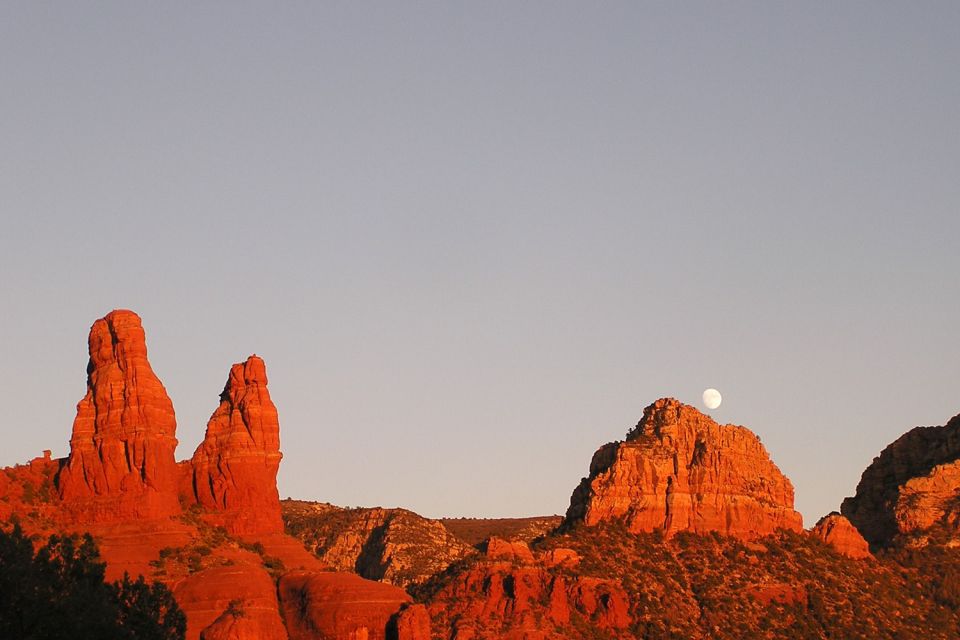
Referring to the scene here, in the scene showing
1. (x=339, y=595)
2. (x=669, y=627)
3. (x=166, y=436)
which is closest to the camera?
(x=339, y=595)

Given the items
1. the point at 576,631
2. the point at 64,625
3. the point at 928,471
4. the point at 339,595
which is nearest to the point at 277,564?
the point at 339,595

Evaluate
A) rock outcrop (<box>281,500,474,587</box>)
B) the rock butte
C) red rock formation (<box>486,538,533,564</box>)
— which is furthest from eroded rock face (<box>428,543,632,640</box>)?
rock outcrop (<box>281,500,474,587</box>)

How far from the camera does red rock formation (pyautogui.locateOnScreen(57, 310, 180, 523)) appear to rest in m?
134

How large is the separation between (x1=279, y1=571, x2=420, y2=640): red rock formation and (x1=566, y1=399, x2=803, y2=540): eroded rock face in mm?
40617

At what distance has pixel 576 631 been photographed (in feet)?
473

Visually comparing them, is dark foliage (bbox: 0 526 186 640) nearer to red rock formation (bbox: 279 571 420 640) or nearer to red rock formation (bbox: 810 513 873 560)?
red rock formation (bbox: 279 571 420 640)

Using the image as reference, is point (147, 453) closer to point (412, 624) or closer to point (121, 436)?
point (121, 436)

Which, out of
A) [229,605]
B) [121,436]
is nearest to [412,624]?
[229,605]

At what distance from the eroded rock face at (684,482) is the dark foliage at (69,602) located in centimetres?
7830

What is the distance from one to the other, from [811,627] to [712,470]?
17.3 m

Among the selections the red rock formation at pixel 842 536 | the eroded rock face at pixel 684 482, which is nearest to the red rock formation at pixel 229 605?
the eroded rock face at pixel 684 482

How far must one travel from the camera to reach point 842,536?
178 metres

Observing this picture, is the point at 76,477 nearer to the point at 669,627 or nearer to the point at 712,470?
the point at 669,627

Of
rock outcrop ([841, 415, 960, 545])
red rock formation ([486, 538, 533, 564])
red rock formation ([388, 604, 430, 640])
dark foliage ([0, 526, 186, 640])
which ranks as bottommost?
dark foliage ([0, 526, 186, 640])
